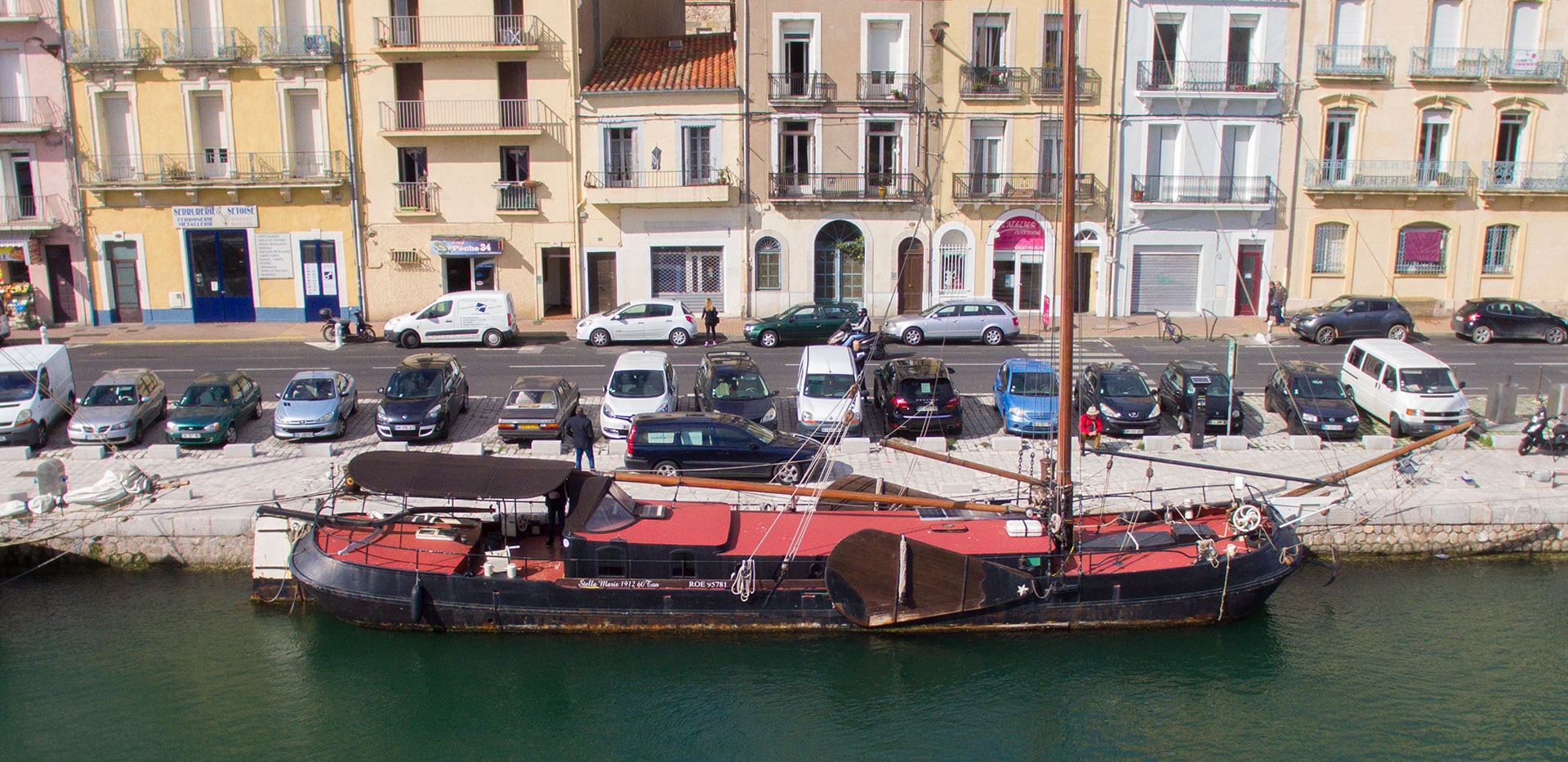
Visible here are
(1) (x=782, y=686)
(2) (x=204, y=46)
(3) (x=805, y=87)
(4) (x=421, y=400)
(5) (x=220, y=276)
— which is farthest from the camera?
(5) (x=220, y=276)

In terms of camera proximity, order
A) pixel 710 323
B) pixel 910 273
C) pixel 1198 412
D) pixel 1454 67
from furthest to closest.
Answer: pixel 910 273 < pixel 1454 67 < pixel 710 323 < pixel 1198 412

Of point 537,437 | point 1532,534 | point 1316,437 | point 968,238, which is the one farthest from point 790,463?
point 968,238

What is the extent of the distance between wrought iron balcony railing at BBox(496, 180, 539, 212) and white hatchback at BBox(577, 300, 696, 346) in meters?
6.55

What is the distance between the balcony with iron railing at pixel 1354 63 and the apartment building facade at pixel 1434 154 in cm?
4

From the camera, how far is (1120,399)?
2458 cm

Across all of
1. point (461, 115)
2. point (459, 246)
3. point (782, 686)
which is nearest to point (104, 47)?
point (461, 115)

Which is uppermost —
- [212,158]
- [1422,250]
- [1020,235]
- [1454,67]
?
[1454,67]

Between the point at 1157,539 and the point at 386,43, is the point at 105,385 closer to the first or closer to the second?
the point at 386,43

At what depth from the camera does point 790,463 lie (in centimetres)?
2148

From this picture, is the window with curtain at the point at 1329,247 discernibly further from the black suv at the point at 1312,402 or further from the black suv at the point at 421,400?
the black suv at the point at 421,400

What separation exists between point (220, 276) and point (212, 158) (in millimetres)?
4281

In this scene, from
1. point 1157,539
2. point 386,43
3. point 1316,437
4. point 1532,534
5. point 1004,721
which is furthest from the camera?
point 386,43

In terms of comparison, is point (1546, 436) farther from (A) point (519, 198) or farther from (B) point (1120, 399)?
(A) point (519, 198)

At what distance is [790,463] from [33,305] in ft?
107
